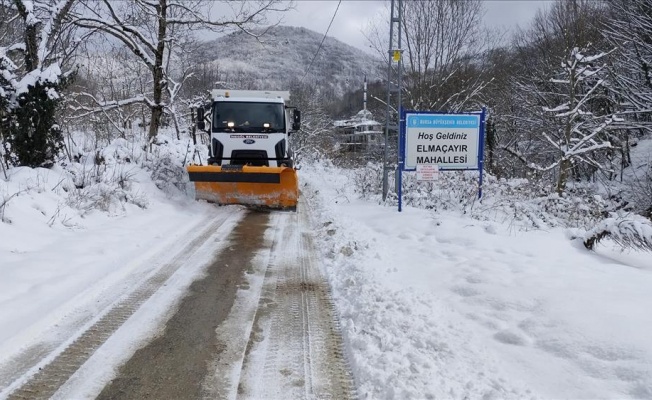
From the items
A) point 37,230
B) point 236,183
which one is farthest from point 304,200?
point 37,230

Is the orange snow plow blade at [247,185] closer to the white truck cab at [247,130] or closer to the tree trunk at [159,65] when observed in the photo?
the white truck cab at [247,130]

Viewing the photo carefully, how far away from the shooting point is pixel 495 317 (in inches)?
153

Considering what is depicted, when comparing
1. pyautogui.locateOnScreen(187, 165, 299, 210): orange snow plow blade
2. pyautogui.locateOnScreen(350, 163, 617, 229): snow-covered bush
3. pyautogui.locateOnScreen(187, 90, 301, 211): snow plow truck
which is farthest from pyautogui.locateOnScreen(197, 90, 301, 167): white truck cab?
pyautogui.locateOnScreen(350, 163, 617, 229): snow-covered bush

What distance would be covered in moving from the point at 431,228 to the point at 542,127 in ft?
45.9

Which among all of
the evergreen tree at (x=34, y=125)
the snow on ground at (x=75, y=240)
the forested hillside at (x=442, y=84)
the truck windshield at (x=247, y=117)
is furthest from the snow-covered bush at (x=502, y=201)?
the evergreen tree at (x=34, y=125)

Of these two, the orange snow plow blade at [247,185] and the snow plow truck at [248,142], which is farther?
the snow plow truck at [248,142]

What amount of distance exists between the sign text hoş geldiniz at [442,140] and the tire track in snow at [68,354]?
6505 mm

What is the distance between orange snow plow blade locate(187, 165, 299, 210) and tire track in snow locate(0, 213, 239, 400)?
218 inches

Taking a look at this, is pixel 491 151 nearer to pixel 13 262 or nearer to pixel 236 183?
pixel 236 183

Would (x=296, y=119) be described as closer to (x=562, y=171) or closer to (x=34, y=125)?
(x=34, y=125)

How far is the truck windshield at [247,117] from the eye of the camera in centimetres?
1149

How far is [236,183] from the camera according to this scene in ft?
35.6

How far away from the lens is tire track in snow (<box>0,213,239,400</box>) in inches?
112

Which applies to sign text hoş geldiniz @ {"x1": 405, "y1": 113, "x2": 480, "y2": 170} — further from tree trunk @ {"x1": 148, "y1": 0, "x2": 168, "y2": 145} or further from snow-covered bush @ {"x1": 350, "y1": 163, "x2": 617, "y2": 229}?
tree trunk @ {"x1": 148, "y1": 0, "x2": 168, "y2": 145}
